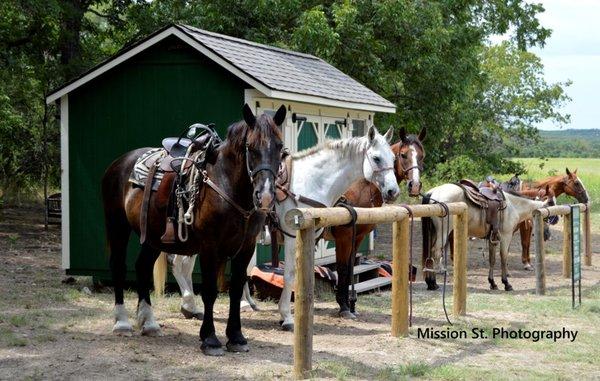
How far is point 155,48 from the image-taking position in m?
11.1

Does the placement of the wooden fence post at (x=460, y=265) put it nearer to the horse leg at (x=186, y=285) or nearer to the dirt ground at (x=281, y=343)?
the dirt ground at (x=281, y=343)

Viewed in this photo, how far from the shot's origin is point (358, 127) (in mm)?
13508

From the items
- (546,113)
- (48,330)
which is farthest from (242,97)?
(546,113)

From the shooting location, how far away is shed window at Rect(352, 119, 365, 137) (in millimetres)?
13305

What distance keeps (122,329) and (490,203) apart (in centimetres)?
632

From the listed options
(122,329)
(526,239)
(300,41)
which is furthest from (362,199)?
(300,41)

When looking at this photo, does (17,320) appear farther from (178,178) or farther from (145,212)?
(178,178)

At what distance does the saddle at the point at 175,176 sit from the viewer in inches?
290

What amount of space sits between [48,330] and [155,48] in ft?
14.0

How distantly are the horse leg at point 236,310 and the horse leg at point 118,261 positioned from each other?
123 cm

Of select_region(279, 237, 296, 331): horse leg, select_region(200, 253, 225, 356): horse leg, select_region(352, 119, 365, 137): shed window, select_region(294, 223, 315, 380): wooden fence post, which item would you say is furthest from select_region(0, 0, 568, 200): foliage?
select_region(294, 223, 315, 380): wooden fence post

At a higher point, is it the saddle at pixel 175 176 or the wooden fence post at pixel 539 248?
the saddle at pixel 175 176

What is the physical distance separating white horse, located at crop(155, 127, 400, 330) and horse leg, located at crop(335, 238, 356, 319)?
0.57 meters

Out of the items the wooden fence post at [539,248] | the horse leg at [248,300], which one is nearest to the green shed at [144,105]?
the horse leg at [248,300]
